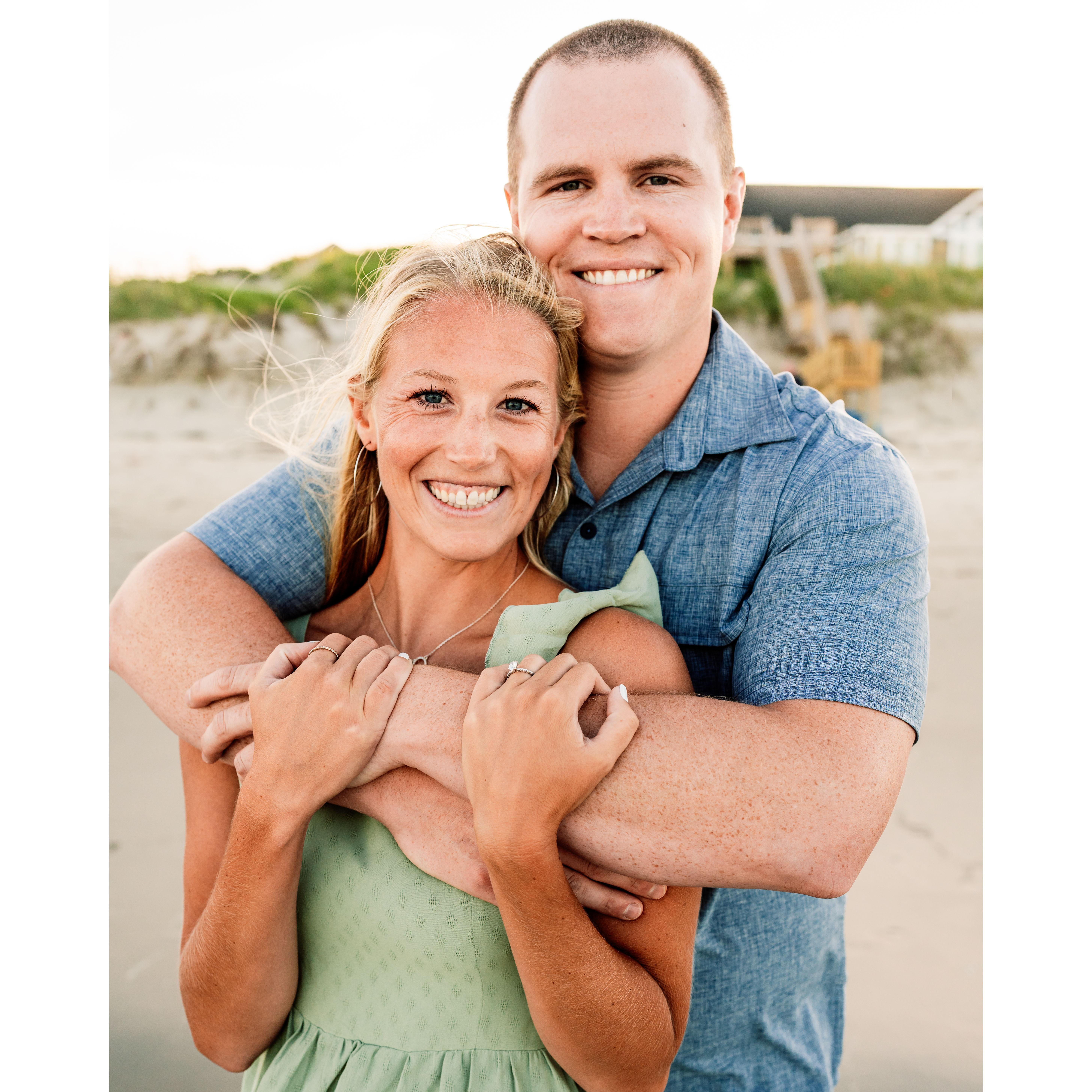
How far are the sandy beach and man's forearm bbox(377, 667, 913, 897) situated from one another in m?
2.62

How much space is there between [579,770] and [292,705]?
1.47 feet

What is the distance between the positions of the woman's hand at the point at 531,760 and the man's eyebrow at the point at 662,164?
1173 millimetres

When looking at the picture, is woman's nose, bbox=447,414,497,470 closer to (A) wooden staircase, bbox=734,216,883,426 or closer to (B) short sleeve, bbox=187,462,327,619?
(B) short sleeve, bbox=187,462,327,619

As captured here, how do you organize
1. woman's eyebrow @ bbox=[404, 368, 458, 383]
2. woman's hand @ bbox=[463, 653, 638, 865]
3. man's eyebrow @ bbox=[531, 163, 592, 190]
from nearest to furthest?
woman's hand @ bbox=[463, 653, 638, 865], woman's eyebrow @ bbox=[404, 368, 458, 383], man's eyebrow @ bbox=[531, 163, 592, 190]

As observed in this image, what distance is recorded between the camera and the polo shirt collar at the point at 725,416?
6.23 feet

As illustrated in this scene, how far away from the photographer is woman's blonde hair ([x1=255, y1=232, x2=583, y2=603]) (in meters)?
1.68

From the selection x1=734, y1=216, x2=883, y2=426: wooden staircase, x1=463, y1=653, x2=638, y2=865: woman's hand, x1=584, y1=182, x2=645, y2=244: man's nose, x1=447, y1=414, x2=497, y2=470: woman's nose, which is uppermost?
x1=734, y1=216, x2=883, y2=426: wooden staircase

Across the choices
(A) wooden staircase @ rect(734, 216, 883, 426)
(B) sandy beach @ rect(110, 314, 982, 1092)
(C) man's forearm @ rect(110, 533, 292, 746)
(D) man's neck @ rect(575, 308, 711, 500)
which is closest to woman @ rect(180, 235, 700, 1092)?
(C) man's forearm @ rect(110, 533, 292, 746)

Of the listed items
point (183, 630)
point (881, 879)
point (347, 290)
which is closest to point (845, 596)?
point (183, 630)

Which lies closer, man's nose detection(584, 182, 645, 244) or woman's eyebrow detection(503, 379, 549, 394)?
woman's eyebrow detection(503, 379, 549, 394)

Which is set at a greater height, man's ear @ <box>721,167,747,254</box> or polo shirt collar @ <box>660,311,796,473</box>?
man's ear @ <box>721,167,747,254</box>
